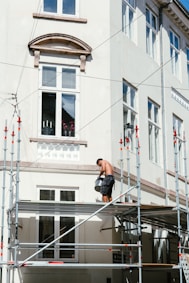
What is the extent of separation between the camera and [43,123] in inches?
623

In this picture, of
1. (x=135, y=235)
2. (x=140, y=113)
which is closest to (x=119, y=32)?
(x=140, y=113)

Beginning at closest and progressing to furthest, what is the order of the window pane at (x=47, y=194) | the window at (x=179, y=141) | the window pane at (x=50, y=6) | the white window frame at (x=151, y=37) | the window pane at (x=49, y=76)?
the window pane at (x=47, y=194) < the window pane at (x=49, y=76) < the window pane at (x=50, y=6) < the white window frame at (x=151, y=37) < the window at (x=179, y=141)

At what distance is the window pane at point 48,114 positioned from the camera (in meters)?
15.8

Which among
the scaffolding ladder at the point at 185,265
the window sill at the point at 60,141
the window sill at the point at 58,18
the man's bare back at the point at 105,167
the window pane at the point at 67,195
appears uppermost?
the window sill at the point at 58,18

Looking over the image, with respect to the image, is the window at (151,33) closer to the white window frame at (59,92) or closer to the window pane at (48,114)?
the white window frame at (59,92)

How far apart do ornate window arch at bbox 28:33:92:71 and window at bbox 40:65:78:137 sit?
1.31 ft

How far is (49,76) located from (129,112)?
10.1 ft

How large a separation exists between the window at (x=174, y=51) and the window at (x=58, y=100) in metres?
7.26

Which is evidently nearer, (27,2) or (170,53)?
(27,2)

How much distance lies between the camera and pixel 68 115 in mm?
16156

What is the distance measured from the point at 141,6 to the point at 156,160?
5.43 metres

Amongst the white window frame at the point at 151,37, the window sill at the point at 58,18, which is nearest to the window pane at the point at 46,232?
the window sill at the point at 58,18

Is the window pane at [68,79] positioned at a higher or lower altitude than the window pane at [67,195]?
higher

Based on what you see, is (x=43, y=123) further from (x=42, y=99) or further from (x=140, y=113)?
(x=140, y=113)
